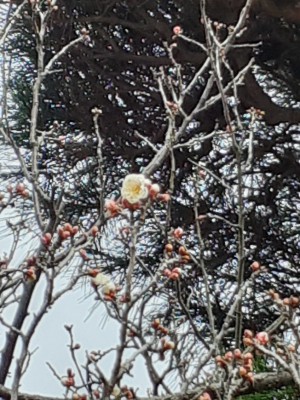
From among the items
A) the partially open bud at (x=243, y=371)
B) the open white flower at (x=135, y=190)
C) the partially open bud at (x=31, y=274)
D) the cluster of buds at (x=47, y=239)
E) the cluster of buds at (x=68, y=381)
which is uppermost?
the open white flower at (x=135, y=190)

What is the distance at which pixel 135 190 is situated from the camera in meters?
0.58

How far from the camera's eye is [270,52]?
141cm

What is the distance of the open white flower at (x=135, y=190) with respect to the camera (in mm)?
566

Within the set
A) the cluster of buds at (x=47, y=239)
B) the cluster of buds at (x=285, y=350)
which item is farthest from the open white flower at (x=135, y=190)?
the cluster of buds at (x=285, y=350)

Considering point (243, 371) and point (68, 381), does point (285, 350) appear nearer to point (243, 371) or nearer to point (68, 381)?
point (243, 371)

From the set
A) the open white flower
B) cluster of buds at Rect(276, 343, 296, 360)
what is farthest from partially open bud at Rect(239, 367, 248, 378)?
the open white flower

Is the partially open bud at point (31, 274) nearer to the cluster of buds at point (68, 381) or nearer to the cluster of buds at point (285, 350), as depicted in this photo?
the cluster of buds at point (68, 381)

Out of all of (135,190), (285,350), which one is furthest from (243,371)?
(135,190)

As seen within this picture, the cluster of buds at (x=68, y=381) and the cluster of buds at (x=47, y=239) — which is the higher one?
the cluster of buds at (x=47, y=239)

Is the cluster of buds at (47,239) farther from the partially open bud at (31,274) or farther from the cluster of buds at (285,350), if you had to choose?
the cluster of buds at (285,350)

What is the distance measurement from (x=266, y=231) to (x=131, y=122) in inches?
13.4

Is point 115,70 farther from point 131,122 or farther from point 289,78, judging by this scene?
point 289,78

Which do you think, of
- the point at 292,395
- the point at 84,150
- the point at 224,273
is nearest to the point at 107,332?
the point at 224,273

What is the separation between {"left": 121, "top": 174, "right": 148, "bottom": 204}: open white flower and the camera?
566 millimetres
